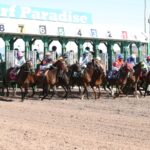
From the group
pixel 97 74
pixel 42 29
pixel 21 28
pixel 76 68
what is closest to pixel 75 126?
pixel 97 74

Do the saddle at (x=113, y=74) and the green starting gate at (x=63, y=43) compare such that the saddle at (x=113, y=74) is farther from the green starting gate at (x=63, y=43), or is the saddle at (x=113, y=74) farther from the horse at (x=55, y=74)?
the green starting gate at (x=63, y=43)

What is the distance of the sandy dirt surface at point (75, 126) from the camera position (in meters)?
9.12

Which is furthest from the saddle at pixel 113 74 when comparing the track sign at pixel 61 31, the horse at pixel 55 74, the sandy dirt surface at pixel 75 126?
the track sign at pixel 61 31

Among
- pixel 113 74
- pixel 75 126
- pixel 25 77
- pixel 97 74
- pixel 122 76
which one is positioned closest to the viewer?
pixel 75 126

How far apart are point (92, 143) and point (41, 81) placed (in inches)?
452

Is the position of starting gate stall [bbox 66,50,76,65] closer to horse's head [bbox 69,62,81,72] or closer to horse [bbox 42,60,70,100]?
horse's head [bbox 69,62,81,72]

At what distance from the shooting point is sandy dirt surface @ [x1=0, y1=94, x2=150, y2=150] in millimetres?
9125

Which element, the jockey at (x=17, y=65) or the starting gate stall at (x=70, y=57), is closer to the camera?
the jockey at (x=17, y=65)

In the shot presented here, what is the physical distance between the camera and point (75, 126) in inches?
461

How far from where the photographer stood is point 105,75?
21.8 metres

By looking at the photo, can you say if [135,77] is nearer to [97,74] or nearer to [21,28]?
[97,74]

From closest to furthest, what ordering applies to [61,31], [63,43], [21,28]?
[21,28] → [61,31] → [63,43]

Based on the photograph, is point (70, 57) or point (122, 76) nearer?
point (122, 76)

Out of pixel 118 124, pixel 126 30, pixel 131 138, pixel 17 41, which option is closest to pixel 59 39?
pixel 17 41
